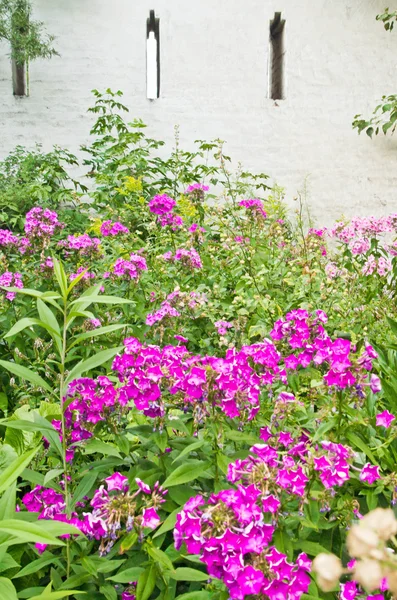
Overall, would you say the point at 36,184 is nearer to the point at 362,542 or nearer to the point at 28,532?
the point at 28,532

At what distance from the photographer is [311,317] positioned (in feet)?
6.44

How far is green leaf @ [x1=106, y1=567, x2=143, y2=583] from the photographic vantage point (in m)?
1.29

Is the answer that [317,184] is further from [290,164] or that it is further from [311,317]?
[311,317]

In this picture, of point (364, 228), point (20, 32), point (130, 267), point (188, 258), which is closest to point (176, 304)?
point (130, 267)

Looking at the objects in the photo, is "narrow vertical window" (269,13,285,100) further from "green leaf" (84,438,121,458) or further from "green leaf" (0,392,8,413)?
"green leaf" (84,438,121,458)

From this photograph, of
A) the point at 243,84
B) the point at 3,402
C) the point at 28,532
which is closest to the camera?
the point at 28,532

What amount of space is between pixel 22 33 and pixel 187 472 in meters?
7.14

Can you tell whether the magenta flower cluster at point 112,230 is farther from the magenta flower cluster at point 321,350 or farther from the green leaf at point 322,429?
the green leaf at point 322,429

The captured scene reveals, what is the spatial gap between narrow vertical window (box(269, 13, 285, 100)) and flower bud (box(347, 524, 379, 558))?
8.28 meters

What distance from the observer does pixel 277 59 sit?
8125 mm

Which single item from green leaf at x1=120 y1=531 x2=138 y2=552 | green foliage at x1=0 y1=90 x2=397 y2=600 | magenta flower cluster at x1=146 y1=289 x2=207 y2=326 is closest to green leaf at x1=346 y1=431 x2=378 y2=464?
green foliage at x1=0 y1=90 x2=397 y2=600

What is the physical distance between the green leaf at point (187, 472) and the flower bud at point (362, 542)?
1050 millimetres

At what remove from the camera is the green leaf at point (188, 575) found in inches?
49.0

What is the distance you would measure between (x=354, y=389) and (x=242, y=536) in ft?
2.26
